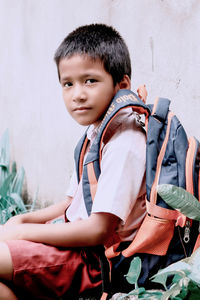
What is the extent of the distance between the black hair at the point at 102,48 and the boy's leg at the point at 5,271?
25.2 inches

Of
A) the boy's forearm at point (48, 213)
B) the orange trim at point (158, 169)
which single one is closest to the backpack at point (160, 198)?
the orange trim at point (158, 169)

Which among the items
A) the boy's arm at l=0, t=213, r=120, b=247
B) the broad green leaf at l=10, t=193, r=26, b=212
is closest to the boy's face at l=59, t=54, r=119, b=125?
the boy's arm at l=0, t=213, r=120, b=247

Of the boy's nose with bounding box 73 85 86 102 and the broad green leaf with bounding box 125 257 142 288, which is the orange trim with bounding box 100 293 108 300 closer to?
the broad green leaf with bounding box 125 257 142 288

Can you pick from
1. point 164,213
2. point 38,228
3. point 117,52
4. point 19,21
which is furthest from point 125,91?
point 19,21

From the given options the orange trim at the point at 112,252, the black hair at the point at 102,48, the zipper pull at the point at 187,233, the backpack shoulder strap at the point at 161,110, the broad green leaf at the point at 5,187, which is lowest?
the broad green leaf at the point at 5,187

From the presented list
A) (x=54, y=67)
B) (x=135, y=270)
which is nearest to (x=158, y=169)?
(x=135, y=270)

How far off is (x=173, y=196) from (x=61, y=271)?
0.48 m

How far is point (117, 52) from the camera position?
1.50 meters

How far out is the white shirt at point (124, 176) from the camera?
4.20 ft

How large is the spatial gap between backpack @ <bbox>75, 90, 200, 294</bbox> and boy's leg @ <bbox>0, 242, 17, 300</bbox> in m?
0.28

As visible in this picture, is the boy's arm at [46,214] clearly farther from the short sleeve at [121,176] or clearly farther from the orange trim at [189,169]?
the orange trim at [189,169]

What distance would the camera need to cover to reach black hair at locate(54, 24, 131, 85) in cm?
145

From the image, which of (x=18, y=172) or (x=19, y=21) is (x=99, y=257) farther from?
(x=19, y=21)

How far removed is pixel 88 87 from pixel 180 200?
0.54 meters
